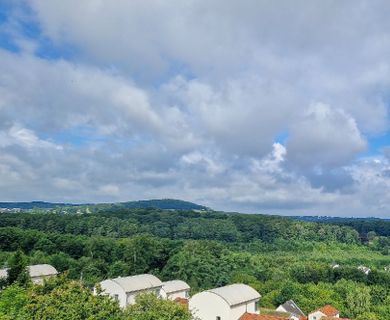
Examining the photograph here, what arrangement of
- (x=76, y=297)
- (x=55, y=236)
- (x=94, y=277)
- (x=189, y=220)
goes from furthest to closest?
(x=189, y=220) < (x=55, y=236) < (x=94, y=277) < (x=76, y=297)

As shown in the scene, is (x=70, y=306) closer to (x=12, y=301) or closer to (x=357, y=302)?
(x=12, y=301)

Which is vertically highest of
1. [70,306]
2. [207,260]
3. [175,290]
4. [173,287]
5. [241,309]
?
[70,306]

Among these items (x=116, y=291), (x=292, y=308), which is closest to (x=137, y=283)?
(x=116, y=291)

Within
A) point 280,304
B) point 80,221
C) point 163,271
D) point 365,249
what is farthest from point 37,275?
point 365,249

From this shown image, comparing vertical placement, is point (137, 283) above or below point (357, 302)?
above

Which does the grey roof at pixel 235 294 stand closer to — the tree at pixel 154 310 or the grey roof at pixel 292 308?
the tree at pixel 154 310

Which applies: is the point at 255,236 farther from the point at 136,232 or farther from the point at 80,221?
the point at 80,221

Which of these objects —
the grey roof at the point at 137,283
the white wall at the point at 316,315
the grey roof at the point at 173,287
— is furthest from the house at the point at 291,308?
the grey roof at the point at 137,283
